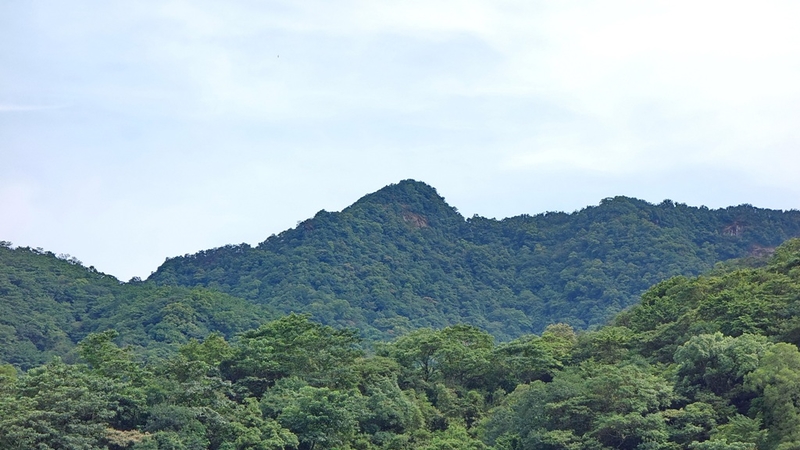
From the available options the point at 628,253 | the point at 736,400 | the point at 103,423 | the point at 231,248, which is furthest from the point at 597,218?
the point at 103,423

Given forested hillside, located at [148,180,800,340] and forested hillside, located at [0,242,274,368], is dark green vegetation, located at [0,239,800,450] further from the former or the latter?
forested hillside, located at [148,180,800,340]

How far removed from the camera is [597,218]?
87.8 m

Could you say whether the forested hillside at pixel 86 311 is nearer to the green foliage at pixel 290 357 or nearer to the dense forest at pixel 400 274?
the dense forest at pixel 400 274

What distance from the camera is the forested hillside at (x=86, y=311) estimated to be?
181ft

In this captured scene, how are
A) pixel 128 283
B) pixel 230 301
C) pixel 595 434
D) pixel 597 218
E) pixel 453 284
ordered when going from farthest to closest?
pixel 597 218 < pixel 453 284 < pixel 128 283 < pixel 230 301 < pixel 595 434

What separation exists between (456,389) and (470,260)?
5165 centimetres

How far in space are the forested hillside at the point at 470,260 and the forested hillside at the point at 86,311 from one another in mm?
7825

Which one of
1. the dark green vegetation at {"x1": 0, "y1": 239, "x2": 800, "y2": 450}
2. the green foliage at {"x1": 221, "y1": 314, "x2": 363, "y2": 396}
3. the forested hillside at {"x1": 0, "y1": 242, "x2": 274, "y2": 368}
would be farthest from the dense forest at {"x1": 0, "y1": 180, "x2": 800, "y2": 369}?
the dark green vegetation at {"x1": 0, "y1": 239, "x2": 800, "y2": 450}

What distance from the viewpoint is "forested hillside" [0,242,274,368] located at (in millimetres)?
55125

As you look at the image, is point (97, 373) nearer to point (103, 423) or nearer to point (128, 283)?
point (103, 423)

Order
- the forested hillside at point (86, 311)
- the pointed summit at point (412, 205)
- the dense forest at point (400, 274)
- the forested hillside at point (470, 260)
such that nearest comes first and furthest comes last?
1. the forested hillside at point (86, 311)
2. the dense forest at point (400, 274)
3. the forested hillside at point (470, 260)
4. the pointed summit at point (412, 205)

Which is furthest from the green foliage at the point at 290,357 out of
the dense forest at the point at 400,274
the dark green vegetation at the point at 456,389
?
the dense forest at the point at 400,274

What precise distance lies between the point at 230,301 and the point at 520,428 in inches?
1368

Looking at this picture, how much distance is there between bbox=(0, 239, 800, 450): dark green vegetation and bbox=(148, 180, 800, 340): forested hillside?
3013cm
